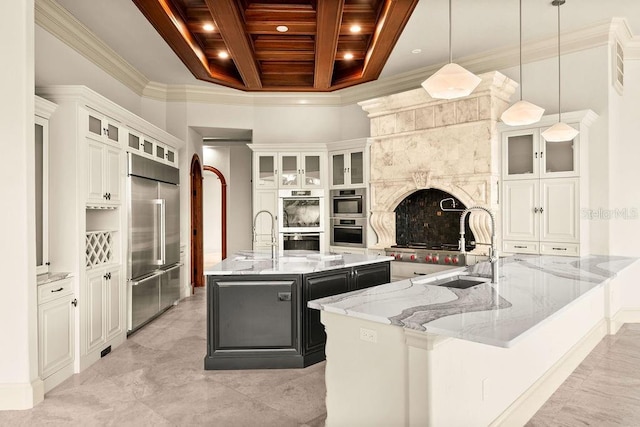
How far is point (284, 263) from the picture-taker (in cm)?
397

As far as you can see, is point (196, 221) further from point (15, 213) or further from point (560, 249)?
point (560, 249)

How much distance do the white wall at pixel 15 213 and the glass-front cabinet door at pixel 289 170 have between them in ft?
12.7

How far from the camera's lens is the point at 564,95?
495cm

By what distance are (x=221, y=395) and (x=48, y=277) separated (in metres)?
1.66

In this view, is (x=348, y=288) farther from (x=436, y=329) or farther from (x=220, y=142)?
(x=220, y=142)

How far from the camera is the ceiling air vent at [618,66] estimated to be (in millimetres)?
4824

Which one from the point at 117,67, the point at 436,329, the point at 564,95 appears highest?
the point at 117,67

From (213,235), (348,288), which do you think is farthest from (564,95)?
(213,235)

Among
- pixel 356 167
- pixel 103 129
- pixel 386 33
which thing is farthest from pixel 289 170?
pixel 103 129

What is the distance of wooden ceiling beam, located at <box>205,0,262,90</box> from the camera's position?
398cm

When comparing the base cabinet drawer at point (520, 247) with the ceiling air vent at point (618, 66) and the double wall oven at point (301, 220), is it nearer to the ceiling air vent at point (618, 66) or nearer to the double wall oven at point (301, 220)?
the ceiling air vent at point (618, 66)

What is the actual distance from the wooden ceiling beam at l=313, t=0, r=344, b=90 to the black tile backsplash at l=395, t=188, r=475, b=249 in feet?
6.79

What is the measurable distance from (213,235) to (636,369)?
12.6m

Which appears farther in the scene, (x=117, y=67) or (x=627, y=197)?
(x=117, y=67)
